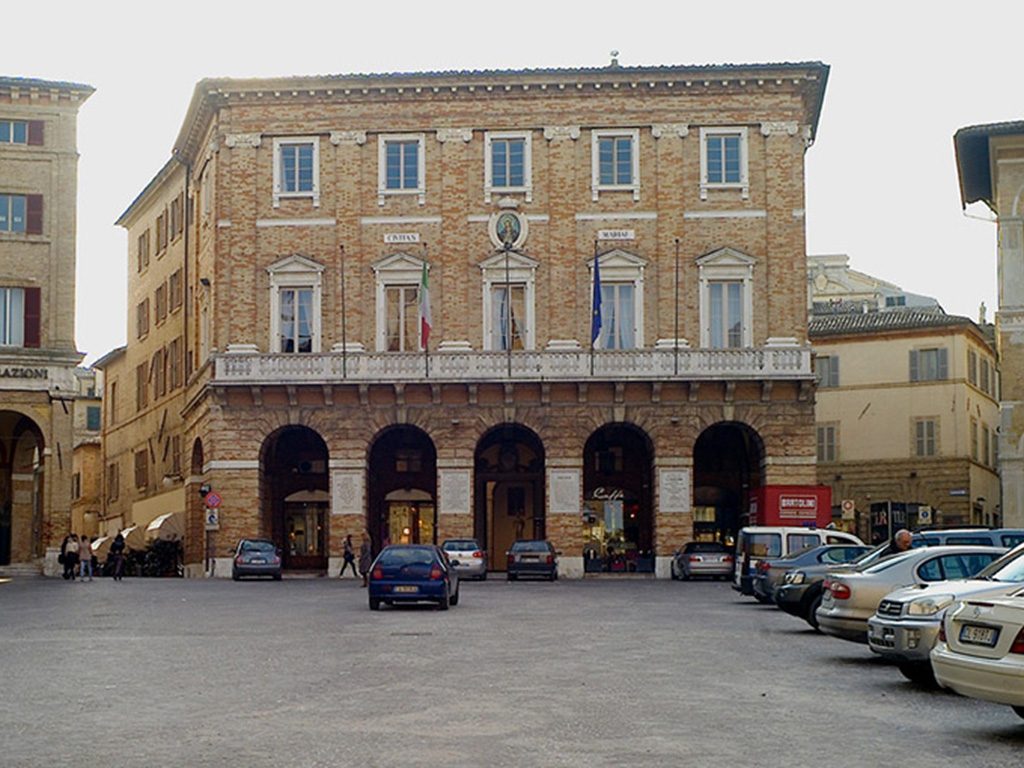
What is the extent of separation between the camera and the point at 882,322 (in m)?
71.2

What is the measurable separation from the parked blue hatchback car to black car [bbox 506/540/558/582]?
57.3ft

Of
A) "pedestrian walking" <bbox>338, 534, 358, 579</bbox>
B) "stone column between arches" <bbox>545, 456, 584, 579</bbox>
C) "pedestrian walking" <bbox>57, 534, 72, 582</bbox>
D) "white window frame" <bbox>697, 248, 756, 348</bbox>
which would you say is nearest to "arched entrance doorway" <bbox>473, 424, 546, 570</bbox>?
"stone column between arches" <bbox>545, 456, 584, 579</bbox>

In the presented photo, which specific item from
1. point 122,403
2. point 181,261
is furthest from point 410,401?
point 122,403

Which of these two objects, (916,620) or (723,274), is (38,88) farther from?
(916,620)

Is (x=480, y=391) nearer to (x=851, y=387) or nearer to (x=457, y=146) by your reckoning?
(x=457, y=146)

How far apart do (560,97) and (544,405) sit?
34.2 feet

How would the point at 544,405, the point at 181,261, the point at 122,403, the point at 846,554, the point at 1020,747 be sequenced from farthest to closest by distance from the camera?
the point at 122,403 → the point at 181,261 → the point at 544,405 → the point at 846,554 → the point at 1020,747

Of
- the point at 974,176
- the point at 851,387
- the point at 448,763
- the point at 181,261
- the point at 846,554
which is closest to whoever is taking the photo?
the point at 448,763

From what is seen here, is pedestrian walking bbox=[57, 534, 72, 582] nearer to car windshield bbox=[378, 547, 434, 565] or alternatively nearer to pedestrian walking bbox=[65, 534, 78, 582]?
pedestrian walking bbox=[65, 534, 78, 582]

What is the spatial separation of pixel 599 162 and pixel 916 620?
1580 inches

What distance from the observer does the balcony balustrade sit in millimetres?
53969

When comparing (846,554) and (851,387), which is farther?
(851,387)

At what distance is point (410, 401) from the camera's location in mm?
54906

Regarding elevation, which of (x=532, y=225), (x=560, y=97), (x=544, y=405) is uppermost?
(x=560, y=97)
